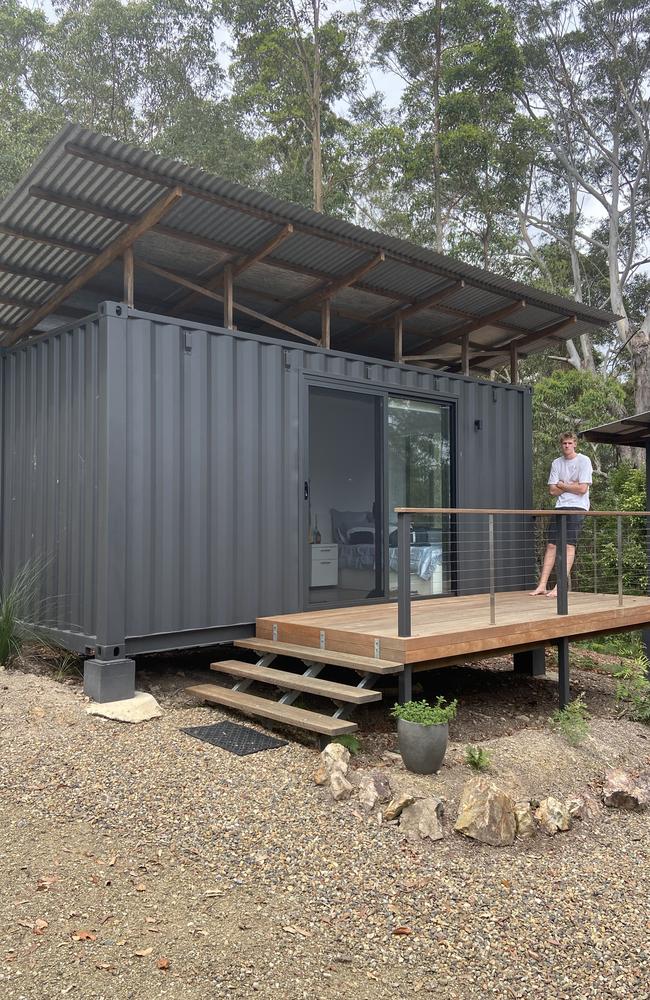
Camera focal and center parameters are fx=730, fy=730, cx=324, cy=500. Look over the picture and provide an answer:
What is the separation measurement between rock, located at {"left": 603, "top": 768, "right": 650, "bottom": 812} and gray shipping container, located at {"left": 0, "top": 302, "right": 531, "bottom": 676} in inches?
102

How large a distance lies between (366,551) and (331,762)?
291 cm

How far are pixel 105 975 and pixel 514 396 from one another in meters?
6.71

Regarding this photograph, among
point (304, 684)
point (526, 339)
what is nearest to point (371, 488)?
point (304, 684)

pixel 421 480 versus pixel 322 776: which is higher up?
pixel 421 480

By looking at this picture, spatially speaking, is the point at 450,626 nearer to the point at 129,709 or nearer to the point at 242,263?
the point at 129,709

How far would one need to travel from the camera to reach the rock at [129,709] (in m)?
4.32

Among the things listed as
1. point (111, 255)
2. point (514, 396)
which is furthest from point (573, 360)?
point (111, 255)

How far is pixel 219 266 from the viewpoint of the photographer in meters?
5.62

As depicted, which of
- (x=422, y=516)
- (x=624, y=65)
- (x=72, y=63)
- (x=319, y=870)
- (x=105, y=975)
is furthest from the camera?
(x=72, y=63)

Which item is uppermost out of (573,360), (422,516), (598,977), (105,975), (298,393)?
(573,360)

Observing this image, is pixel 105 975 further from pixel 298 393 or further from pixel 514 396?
pixel 514 396

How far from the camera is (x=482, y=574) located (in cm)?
735

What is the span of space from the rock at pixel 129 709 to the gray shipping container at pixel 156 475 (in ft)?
0.99

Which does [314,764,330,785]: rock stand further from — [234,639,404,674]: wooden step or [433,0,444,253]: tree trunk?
[433,0,444,253]: tree trunk
